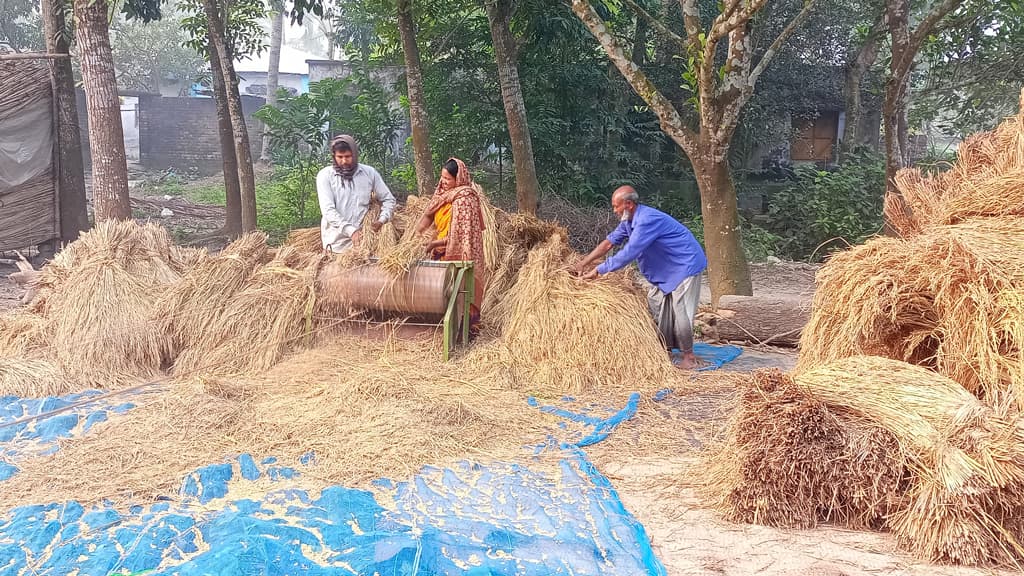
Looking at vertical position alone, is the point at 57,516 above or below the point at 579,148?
below

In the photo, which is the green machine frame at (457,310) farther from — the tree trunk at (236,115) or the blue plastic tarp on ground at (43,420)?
the tree trunk at (236,115)

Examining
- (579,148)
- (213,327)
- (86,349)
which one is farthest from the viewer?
(579,148)

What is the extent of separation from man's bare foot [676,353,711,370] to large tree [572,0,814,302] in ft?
5.09

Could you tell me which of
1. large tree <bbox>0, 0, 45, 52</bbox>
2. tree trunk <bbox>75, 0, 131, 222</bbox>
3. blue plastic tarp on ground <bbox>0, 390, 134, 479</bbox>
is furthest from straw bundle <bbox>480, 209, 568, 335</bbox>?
large tree <bbox>0, 0, 45, 52</bbox>

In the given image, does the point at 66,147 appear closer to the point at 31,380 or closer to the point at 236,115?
the point at 236,115

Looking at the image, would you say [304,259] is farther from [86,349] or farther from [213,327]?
[86,349]

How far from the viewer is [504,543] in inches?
118

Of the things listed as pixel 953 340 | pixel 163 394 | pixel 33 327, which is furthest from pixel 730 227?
pixel 33 327

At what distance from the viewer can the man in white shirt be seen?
6.67 metres

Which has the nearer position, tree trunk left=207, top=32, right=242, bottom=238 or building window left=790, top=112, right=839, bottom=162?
tree trunk left=207, top=32, right=242, bottom=238

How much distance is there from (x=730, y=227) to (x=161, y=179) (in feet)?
57.7

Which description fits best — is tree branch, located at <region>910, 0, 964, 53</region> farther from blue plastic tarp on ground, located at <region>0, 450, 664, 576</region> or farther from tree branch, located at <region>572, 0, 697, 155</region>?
blue plastic tarp on ground, located at <region>0, 450, 664, 576</region>

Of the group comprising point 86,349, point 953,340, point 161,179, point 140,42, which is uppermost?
point 140,42

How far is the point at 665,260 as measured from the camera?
6.32 meters
